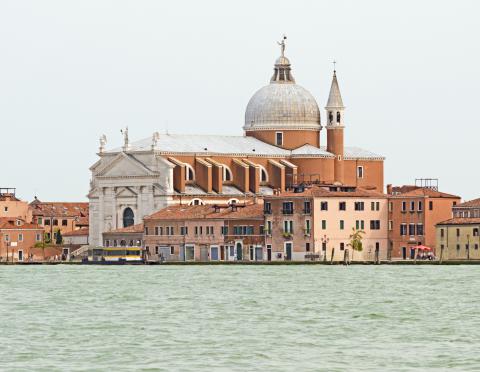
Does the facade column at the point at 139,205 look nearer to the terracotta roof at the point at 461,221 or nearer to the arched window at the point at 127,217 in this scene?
the arched window at the point at 127,217

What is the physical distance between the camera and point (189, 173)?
96062 millimetres

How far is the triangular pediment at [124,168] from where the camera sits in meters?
95.1

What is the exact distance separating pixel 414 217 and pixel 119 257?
14.6 metres

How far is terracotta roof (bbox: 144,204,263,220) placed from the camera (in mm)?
86688

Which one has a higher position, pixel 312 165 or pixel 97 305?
pixel 312 165

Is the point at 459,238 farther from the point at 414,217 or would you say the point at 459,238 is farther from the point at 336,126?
the point at 336,126

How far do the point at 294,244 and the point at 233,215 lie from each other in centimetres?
419

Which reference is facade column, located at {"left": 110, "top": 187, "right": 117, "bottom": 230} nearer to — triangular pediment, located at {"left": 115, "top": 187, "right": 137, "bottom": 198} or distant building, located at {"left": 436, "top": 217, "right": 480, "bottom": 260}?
triangular pediment, located at {"left": 115, "top": 187, "right": 137, "bottom": 198}

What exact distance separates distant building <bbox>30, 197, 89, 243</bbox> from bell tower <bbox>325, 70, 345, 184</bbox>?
16646 mm

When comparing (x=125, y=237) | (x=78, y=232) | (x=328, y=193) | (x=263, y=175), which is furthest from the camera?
(x=78, y=232)

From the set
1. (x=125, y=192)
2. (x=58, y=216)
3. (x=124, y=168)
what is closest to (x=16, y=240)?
(x=125, y=192)

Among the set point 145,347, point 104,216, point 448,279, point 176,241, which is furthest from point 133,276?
point 145,347

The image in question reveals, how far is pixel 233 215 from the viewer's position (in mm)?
86938

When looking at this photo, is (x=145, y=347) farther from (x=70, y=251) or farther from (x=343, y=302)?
(x=70, y=251)
